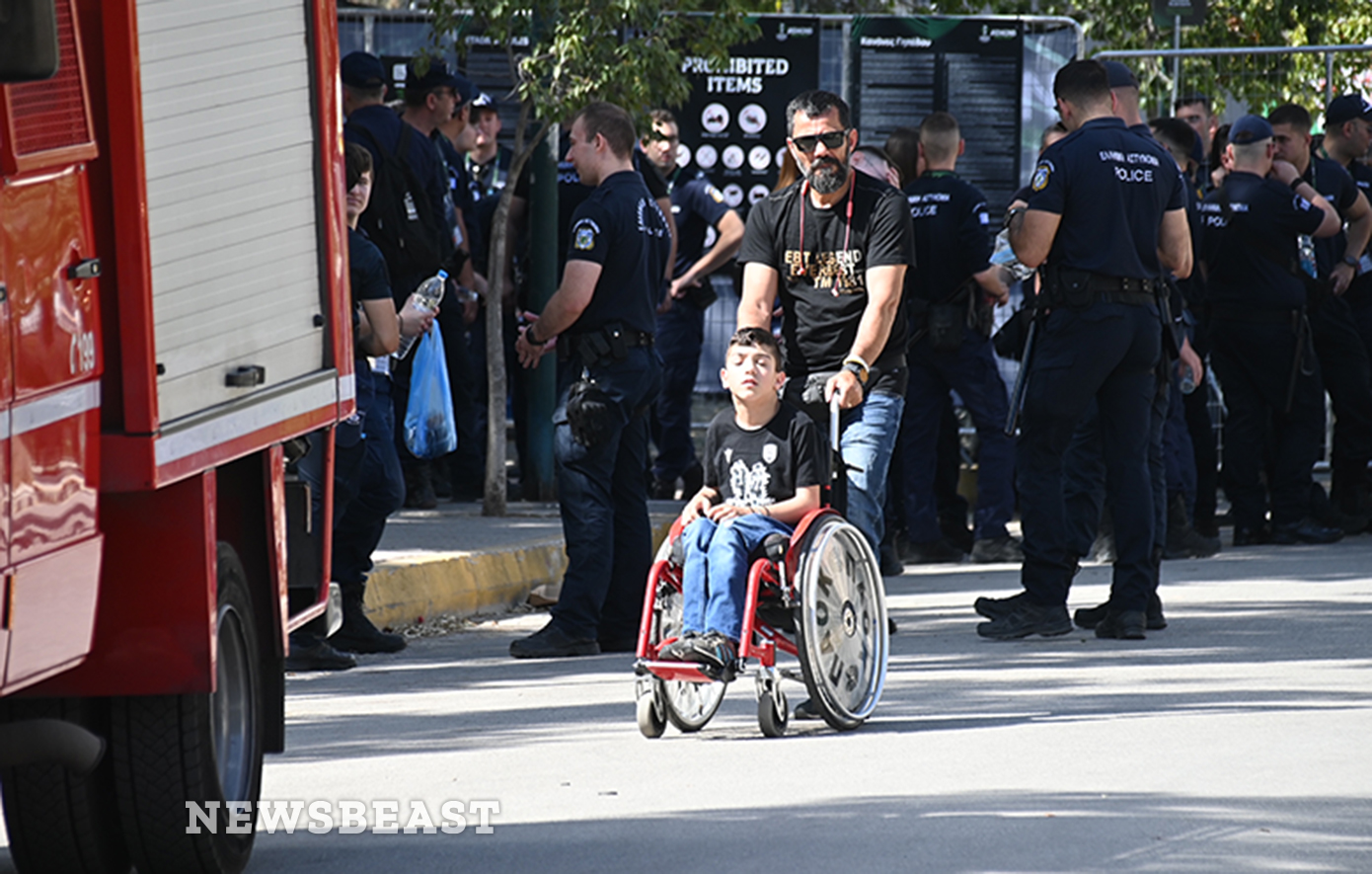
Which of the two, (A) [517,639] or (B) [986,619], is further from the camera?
(B) [986,619]

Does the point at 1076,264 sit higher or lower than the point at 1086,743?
higher

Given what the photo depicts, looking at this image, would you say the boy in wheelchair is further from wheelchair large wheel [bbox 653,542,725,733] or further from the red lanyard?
the red lanyard

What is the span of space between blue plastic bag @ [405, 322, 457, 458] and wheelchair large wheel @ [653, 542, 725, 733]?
2.77 meters

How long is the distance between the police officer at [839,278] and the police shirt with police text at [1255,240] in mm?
4403

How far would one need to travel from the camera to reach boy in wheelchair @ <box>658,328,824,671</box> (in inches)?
250

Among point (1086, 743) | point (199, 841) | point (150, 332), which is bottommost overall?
point (1086, 743)

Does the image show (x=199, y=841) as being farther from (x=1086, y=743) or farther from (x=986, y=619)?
(x=986, y=619)

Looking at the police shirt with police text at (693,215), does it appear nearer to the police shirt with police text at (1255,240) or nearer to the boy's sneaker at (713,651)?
the police shirt with police text at (1255,240)

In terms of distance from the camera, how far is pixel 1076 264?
28.1ft

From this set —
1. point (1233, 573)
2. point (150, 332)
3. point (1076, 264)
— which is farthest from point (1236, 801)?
point (1233, 573)

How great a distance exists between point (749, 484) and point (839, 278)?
132 cm

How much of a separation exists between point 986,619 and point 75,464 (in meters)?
5.81
